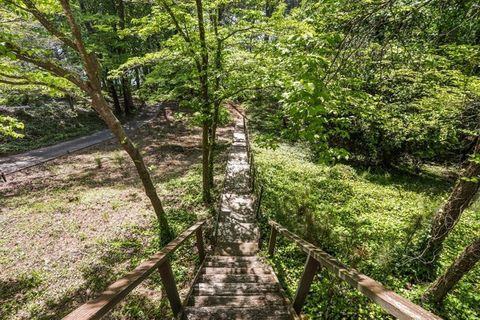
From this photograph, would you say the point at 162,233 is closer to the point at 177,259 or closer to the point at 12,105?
the point at 177,259

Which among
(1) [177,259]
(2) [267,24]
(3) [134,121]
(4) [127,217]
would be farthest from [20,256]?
(3) [134,121]

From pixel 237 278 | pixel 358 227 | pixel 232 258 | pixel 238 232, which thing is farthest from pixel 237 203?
pixel 237 278

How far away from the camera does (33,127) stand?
18344 millimetres

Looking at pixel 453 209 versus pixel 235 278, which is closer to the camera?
pixel 235 278

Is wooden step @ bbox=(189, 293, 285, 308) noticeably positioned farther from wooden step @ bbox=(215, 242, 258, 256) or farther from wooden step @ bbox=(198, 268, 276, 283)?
wooden step @ bbox=(215, 242, 258, 256)

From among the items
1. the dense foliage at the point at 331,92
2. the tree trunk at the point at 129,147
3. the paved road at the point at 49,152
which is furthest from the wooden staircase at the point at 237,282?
the paved road at the point at 49,152

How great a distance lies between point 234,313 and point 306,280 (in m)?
1.13

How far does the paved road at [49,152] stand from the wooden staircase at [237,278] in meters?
12.0

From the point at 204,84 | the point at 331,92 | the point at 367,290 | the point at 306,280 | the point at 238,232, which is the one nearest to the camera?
the point at 367,290

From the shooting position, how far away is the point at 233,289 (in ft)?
14.4

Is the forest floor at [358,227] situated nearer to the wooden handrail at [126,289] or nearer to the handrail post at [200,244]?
the handrail post at [200,244]

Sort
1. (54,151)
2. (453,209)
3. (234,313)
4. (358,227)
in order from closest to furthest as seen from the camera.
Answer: (234,313)
(453,209)
(358,227)
(54,151)

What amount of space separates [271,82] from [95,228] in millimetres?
7146

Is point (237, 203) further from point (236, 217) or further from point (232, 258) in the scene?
point (232, 258)
